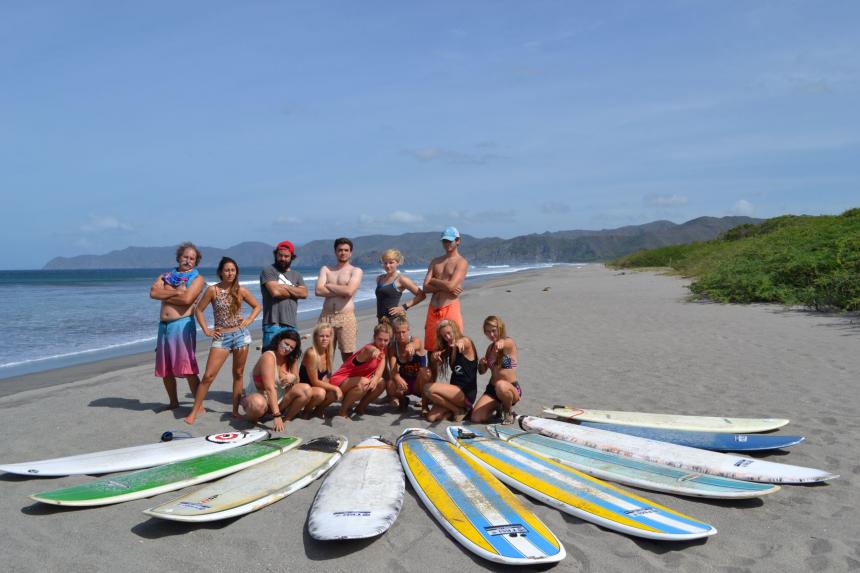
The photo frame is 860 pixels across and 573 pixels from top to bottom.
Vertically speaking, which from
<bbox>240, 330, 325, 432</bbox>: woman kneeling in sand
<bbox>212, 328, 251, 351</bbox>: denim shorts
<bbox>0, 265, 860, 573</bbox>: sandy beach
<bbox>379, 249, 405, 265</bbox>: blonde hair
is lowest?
<bbox>0, 265, 860, 573</bbox>: sandy beach

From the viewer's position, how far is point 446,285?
5.39 metres

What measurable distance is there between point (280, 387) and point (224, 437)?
0.73 meters

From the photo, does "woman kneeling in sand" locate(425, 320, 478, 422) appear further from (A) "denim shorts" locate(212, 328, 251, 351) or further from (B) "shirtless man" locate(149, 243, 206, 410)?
(B) "shirtless man" locate(149, 243, 206, 410)

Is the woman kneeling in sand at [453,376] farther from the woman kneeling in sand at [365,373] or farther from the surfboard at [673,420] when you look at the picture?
the surfboard at [673,420]

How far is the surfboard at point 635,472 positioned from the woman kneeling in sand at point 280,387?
1683mm

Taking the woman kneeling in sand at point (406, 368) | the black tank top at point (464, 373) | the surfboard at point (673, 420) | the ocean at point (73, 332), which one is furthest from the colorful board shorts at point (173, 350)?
the ocean at point (73, 332)

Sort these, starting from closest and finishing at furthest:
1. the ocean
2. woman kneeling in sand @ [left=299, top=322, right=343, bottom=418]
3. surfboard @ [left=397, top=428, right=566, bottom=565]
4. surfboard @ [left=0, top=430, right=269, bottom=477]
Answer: surfboard @ [left=397, top=428, right=566, bottom=565] < surfboard @ [left=0, top=430, right=269, bottom=477] < woman kneeling in sand @ [left=299, top=322, right=343, bottom=418] < the ocean

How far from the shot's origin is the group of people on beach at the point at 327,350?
5.17 metres

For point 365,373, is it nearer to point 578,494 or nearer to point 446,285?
point 446,285

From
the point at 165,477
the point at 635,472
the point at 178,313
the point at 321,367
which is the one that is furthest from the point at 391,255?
the point at 635,472

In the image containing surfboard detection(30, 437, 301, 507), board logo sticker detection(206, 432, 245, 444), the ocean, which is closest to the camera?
surfboard detection(30, 437, 301, 507)

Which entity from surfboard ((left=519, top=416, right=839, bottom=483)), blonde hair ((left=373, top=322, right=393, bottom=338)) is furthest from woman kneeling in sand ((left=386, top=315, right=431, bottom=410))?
surfboard ((left=519, top=416, right=839, bottom=483))

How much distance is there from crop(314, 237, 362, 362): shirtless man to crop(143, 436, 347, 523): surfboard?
1.23 metres

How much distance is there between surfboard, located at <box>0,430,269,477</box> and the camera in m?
4.09
